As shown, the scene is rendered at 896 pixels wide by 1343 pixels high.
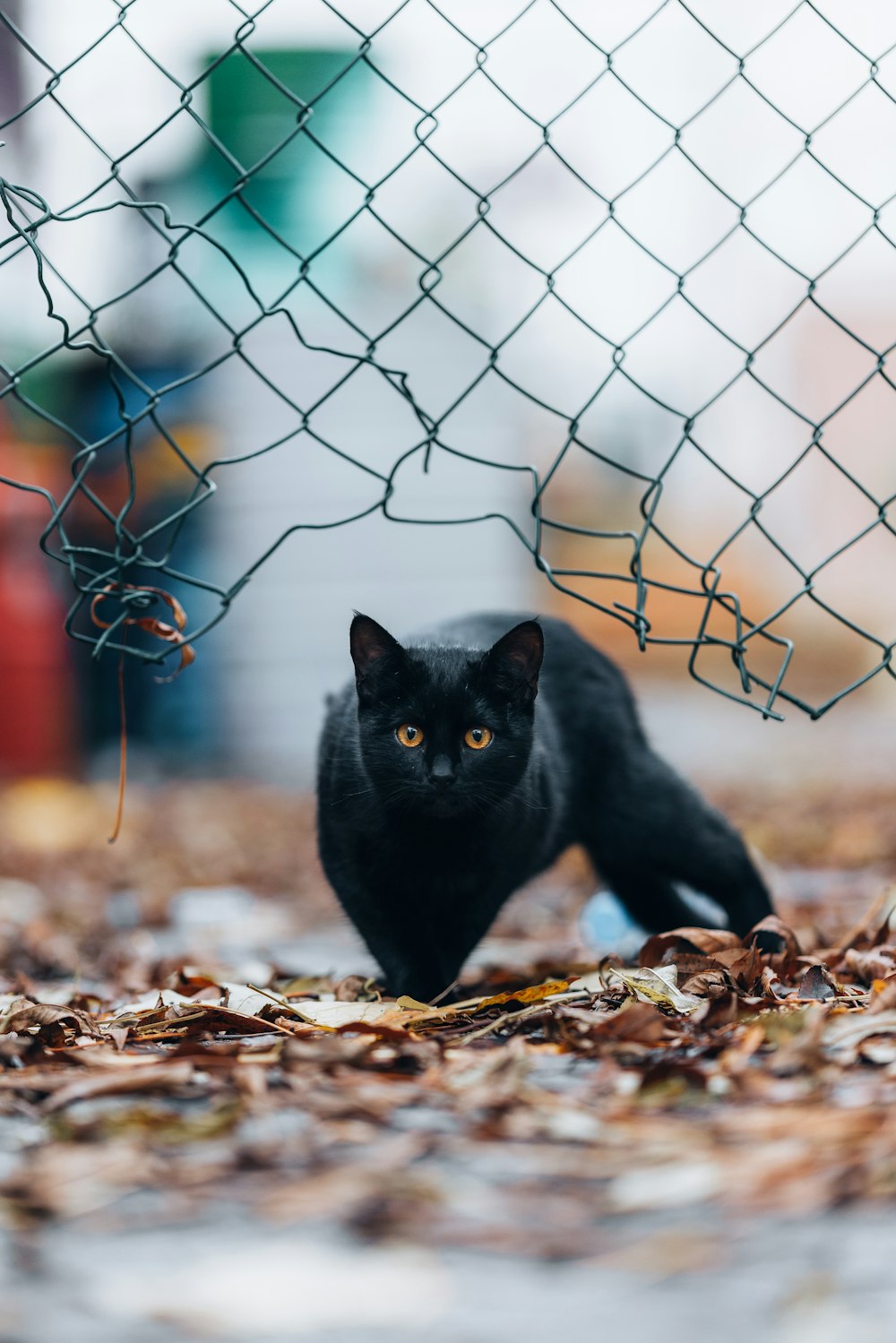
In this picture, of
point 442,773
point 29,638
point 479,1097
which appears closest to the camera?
point 479,1097

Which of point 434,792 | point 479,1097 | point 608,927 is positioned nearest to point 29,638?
point 608,927

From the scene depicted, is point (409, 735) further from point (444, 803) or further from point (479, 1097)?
point (479, 1097)

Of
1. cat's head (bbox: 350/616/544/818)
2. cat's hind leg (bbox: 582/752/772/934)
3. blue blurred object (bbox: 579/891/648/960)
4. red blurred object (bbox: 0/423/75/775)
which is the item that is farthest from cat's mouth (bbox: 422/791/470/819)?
red blurred object (bbox: 0/423/75/775)

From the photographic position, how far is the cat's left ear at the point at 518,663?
7.36 feet

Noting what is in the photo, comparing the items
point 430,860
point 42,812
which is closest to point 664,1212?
point 430,860

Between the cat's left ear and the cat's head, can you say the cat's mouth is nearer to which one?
the cat's head

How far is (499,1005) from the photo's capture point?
1.89m

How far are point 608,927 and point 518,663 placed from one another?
109 centimetres

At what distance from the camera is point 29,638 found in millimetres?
7078

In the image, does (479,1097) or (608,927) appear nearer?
(479,1097)

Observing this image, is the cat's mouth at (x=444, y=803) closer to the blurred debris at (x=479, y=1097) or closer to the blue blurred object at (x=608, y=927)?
the blurred debris at (x=479, y=1097)

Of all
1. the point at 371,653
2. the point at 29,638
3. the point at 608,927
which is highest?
the point at 29,638

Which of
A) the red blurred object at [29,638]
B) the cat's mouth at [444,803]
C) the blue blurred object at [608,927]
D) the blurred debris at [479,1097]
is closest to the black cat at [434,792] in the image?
the cat's mouth at [444,803]

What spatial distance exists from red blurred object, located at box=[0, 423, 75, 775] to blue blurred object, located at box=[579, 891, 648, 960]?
4.60 meters
